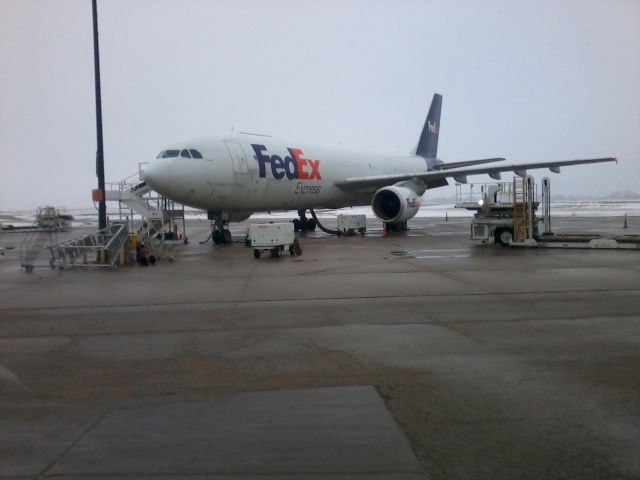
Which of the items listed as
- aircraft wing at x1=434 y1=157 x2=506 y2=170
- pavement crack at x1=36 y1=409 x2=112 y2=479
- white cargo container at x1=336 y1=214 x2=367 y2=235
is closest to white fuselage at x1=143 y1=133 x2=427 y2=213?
white cargo container at x1=336 y1=214 x2=367 y2=235

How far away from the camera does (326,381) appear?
5.16 metres

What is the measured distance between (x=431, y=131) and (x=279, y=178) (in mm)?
16449

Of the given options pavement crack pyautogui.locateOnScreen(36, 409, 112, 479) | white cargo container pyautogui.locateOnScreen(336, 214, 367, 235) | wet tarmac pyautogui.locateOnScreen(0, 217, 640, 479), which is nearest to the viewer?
pavement crack pyautogui.locateOnScreen(36, 409, 112, 479)

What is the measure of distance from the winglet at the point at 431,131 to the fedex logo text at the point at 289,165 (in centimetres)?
1261

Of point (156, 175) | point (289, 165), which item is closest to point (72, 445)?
point (156, 175)

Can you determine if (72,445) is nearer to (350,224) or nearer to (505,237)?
(505,237)

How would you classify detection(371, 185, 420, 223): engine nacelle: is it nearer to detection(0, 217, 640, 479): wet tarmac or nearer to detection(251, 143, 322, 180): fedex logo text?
detection(251, 143, 322, 180): fedex logo text

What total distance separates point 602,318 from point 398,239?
15.1m

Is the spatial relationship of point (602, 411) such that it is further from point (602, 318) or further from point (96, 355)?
point (96, 355)

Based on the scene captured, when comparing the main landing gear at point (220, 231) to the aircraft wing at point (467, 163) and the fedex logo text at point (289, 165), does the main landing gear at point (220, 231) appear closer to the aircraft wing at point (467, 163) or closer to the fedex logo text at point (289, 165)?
the fedex logo text at point (289, 165)

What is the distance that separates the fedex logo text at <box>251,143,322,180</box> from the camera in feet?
70.5

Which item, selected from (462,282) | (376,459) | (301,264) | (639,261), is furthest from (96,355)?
(639,261)

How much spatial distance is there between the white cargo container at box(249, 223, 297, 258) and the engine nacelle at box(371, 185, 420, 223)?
26.3 ft

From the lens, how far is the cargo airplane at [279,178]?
1906cm
